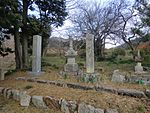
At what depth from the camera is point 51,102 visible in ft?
21.3

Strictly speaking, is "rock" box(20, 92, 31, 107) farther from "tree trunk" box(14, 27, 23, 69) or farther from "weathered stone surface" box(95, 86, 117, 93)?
"tree trunk" box(14, 27, 23, 69)

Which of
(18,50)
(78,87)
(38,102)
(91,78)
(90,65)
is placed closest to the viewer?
(38,102)

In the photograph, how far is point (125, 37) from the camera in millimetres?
24531

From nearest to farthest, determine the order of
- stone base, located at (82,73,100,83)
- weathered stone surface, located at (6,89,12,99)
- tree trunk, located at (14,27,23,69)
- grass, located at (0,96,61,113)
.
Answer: grass, located at (0,96,61,113) → weathered stone surface, located at (6,89,12,99) → stone base, located at (82,73,100,83) → tree trunk, located at (14,27,23,69)

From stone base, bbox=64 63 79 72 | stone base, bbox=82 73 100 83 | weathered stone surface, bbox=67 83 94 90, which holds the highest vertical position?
stone base, bbox=64 63 79 72

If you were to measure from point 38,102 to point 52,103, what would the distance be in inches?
22.6

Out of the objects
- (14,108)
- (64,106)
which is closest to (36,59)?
(14,108)

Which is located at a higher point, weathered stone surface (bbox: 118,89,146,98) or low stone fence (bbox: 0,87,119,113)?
weathered stone surface (bbox: 118,89,146,98)

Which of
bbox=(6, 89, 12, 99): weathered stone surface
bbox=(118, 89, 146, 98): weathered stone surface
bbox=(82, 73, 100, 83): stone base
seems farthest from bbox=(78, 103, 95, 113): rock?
bbox=(6, 89, 12, 99): weathered stone surface

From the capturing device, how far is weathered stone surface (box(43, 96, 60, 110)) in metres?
6.32

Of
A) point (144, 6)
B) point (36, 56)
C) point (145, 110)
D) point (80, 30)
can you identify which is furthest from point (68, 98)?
point (80, 30)

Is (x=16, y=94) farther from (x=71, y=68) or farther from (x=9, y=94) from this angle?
(x=71, y=68)

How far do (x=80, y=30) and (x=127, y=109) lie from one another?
20.1 meters

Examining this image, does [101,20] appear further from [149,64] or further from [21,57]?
[21,57]
